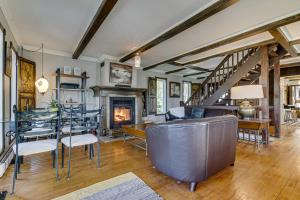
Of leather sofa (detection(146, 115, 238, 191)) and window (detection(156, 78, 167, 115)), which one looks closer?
leather sofa (detection(146, 115, 238, 191))

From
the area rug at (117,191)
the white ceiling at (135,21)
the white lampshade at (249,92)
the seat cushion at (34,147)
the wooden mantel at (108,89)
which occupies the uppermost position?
the white ceiling at (135,21)

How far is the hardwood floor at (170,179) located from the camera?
5.95 feet

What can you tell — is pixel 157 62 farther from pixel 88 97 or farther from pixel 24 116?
pixel 24 116

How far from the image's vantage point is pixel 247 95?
3594mm

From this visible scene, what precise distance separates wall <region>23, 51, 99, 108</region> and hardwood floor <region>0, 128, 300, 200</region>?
6.56 ft

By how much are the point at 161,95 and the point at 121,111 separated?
9.02ft

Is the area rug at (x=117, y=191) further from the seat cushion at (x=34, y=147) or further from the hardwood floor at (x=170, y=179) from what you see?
the seat cushion at (x=34, y=147)

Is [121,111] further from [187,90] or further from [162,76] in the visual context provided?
[187,90]

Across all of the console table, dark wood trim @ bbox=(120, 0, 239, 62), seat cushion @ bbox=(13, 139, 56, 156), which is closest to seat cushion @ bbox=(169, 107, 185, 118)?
the console table

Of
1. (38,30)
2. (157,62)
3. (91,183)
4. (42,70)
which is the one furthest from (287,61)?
(42,70)

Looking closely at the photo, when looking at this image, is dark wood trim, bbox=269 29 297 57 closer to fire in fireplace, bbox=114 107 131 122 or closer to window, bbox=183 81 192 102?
fire in fireplace, bbox=114 107 131 122

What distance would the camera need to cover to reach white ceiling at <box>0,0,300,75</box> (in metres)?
2.42

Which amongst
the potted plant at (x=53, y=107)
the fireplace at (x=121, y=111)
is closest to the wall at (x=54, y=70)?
the fireplace at (x=121, y=111)

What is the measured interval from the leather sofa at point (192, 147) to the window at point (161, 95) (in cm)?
519
